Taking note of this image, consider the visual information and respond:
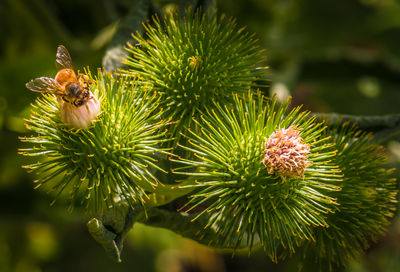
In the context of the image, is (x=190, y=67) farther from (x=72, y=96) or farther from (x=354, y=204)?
(x=354, y=204)

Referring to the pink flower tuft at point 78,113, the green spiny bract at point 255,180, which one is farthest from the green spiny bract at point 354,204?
the pink flower tuft at point 78,113

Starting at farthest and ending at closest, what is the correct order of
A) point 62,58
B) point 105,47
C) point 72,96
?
point 105,47 < point 62,58 < point 72,96

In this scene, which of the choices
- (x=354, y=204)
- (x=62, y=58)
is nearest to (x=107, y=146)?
(x=62, y=58)

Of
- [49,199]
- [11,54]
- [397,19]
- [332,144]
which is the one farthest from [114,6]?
[397,19]

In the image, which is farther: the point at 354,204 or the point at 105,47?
the point at 105,47

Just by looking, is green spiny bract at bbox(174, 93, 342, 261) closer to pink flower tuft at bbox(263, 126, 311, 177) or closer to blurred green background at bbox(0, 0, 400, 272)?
pink flower tuft at bbox(263, 126, 311, 177)

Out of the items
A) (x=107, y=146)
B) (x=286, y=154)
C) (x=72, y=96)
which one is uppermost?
(x=286, y=154)

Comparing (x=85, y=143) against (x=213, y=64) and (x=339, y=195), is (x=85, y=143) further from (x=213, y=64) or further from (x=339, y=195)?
(x=339, y=195)
